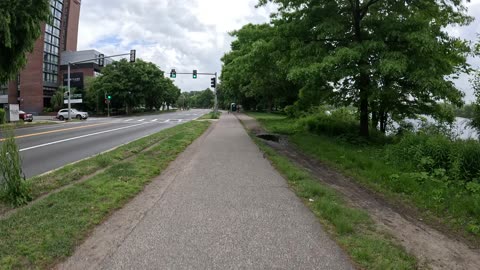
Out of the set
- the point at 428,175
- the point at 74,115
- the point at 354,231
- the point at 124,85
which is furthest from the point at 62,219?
the point at 124,85

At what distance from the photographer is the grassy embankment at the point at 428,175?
6062 mm

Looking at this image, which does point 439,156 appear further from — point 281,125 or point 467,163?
point 281,125

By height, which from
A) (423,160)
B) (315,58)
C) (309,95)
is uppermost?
(315,58)

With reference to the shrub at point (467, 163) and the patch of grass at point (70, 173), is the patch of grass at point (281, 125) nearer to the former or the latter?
the patch of grass at point (70, 173)

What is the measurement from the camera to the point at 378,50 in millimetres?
13086

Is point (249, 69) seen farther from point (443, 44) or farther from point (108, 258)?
point (108, 258)

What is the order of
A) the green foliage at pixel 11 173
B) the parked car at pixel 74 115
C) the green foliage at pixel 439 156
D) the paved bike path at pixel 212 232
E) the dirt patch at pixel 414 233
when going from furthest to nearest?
the parked car at pixel 74 115 → the green foliage at pixel 439 156 → the green foliage at pixel 11 173 → the dirt patch at pixel 414 233 → the paved bike path at pixel 212 232

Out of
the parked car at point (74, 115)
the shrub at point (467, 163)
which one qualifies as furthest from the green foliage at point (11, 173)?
the parked car at point (74, 115)

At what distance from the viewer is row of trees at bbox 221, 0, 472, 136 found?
1243 cm

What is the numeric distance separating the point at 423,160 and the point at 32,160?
1030cm

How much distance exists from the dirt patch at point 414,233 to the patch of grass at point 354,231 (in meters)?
0.20

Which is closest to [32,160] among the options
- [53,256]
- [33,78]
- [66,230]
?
[66,230]

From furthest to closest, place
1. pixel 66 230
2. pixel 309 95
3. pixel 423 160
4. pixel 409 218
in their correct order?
pixel 309 95 < pixel 423 160 < pixel 409 218 < pixel 66 230

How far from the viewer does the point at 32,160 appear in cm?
1070
